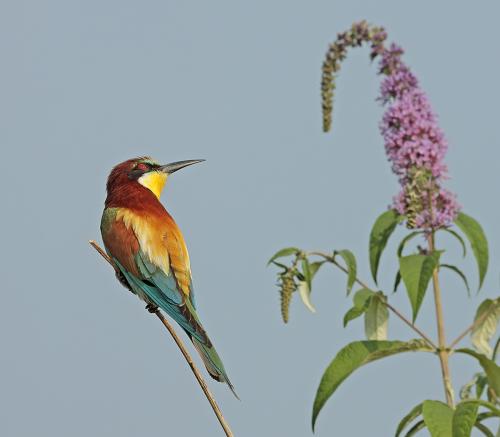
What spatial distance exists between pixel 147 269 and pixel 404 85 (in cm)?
157

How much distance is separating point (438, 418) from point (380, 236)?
1.00 m

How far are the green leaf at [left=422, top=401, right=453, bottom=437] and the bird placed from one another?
1094mm

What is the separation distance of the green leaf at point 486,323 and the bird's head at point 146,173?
6.62ft

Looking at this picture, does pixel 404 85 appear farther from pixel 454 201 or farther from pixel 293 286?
pixel 293 286

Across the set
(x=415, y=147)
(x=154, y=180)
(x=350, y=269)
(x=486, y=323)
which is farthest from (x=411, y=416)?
(x=154, y=180)

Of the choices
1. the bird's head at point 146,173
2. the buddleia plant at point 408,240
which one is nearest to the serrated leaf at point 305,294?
the buddleia plant at point 408,240

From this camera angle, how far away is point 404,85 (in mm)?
3711

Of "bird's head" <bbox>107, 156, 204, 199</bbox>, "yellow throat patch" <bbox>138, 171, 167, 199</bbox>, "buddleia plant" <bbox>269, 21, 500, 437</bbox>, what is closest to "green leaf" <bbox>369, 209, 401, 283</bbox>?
"buddleia plant" <bbox>269, 21, 500, 437</bbox>

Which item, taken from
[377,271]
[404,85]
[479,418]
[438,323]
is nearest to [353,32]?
[404,85]

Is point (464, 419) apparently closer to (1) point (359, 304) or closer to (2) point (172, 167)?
(1) point (359, 304)

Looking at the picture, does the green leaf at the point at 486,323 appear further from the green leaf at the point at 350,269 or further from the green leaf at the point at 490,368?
the green leaf at the point at 350,269

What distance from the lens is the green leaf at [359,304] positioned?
A: 3467 millimetres

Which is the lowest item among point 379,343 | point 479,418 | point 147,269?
point 479,418

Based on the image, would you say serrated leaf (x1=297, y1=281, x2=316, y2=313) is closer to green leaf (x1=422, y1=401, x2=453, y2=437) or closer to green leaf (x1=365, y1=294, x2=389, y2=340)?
green leaf (x1=365, y1=294, x2=389, y2=340)
